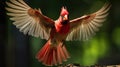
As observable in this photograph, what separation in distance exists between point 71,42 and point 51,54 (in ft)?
5.90

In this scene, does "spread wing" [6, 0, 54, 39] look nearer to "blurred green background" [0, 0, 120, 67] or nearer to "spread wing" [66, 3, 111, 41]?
"spread wing" [66, 3, 111, 41]

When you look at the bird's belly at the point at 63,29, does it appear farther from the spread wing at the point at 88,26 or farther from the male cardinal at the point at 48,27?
the spread wing at the point at 88,26

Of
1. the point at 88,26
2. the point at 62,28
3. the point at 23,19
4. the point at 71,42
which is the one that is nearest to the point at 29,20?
the point at 23,19

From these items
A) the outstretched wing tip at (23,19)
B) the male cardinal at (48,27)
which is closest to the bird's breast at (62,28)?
the male cardinal at (48,27)

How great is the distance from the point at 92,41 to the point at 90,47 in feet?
0.33

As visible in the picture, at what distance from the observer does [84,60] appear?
16.6 feet

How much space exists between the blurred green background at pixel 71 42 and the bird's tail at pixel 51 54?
119 cm

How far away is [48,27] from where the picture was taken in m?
3.11

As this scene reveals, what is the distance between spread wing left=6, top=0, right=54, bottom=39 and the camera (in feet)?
9.81

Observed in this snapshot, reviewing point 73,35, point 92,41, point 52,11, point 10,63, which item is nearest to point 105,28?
point 92,41

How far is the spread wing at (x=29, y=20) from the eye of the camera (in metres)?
2.99

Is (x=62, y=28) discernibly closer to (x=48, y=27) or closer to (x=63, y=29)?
(x=63, y=29)

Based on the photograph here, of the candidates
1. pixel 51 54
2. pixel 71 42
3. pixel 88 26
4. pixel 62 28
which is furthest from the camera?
pixel 71 42

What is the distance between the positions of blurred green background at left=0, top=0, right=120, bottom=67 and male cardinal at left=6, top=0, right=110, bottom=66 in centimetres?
120
